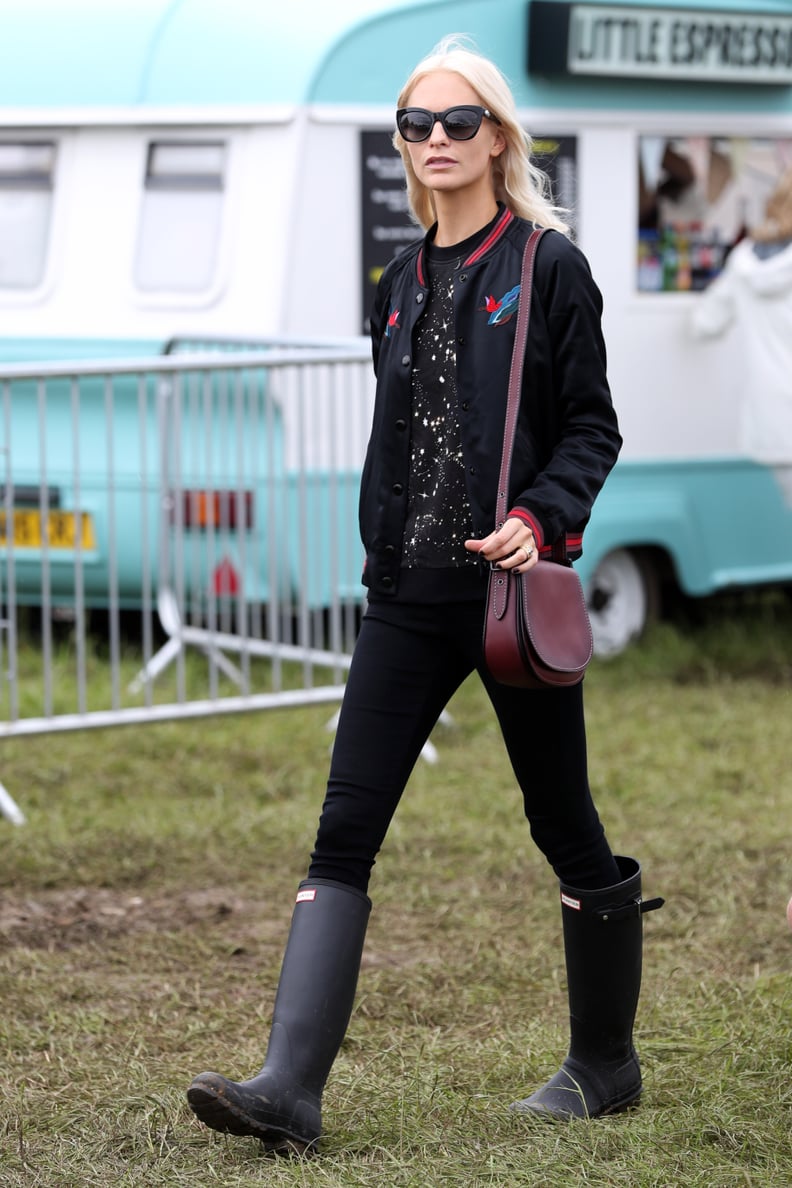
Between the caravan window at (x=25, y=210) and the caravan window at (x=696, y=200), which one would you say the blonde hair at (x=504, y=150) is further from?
the caravan window at (x=696, y=200)

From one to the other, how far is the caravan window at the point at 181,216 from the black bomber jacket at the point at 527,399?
4308mm

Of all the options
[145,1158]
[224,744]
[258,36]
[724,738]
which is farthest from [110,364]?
[145,1158]

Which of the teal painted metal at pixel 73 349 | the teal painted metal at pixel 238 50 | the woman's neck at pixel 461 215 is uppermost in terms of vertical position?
the teal painted metal at pixel 238 50

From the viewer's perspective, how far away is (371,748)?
3570mm

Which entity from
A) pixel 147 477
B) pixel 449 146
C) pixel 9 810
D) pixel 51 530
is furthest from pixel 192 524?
pixel 449 146

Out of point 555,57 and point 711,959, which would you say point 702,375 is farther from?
point 711,959

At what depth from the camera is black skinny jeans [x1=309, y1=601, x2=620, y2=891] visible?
355 cm

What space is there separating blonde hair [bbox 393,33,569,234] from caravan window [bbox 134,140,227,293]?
4049 mm

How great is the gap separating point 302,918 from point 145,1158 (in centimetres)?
49

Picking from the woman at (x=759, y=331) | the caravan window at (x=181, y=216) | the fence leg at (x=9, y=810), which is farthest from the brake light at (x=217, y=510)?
the woman at (x=759, y=331)

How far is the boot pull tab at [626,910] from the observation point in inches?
145

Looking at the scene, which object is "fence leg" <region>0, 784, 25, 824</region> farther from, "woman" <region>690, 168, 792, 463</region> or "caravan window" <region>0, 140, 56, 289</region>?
"woman" <region>690, 168, 792, 463</region>

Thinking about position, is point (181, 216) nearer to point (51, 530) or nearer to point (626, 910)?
point (51, 530)

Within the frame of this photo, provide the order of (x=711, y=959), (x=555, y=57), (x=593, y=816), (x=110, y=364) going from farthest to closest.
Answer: (x=555, y=57) → (x=110, y=364) → (x=711, y=959) → (x=593, y=816)
